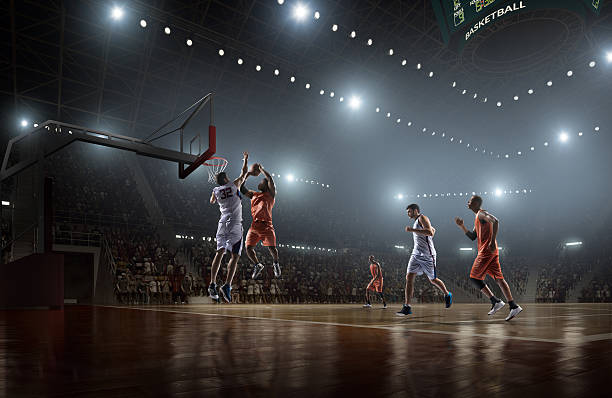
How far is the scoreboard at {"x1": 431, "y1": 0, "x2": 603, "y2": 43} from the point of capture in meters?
10.4

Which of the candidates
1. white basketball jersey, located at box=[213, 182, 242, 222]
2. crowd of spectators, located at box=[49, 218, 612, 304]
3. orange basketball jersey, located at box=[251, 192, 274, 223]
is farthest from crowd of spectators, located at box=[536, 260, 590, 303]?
white basketball jersey, located at box=[213, 182, 242, 222]

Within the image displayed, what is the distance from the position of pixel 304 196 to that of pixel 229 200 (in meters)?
21.4

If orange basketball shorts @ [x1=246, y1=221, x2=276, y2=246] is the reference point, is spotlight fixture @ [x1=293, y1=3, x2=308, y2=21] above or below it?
above

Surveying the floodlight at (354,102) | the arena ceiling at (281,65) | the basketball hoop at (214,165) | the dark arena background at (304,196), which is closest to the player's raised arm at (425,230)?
the dark arena background at (304,196)

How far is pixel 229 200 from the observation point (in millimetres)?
7250

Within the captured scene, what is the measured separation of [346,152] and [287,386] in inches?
1010

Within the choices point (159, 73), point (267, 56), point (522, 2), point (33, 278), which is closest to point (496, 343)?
point (33, 278)

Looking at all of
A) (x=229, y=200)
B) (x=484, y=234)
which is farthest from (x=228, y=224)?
(x=484, y=234)

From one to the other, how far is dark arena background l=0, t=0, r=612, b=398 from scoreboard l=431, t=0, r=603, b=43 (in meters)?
0.07

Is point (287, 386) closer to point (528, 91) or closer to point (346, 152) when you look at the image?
point (528, 91)

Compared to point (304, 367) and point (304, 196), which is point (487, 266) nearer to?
point (304, 367)

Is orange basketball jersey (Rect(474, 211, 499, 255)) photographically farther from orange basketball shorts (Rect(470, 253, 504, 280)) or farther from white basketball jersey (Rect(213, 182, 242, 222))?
white basketball jersey (Rect(213, 182, 242, 222))

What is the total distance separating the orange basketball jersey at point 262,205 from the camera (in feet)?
24.0

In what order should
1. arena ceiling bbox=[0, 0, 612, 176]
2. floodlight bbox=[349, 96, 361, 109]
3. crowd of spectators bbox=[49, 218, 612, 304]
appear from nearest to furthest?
arena ceiling bbox=[0, 0, 612, 176] → crowd of spectators bbox=[49, 218, 612, 304] → floodlight bbox=[349, 96, 361, 109]
